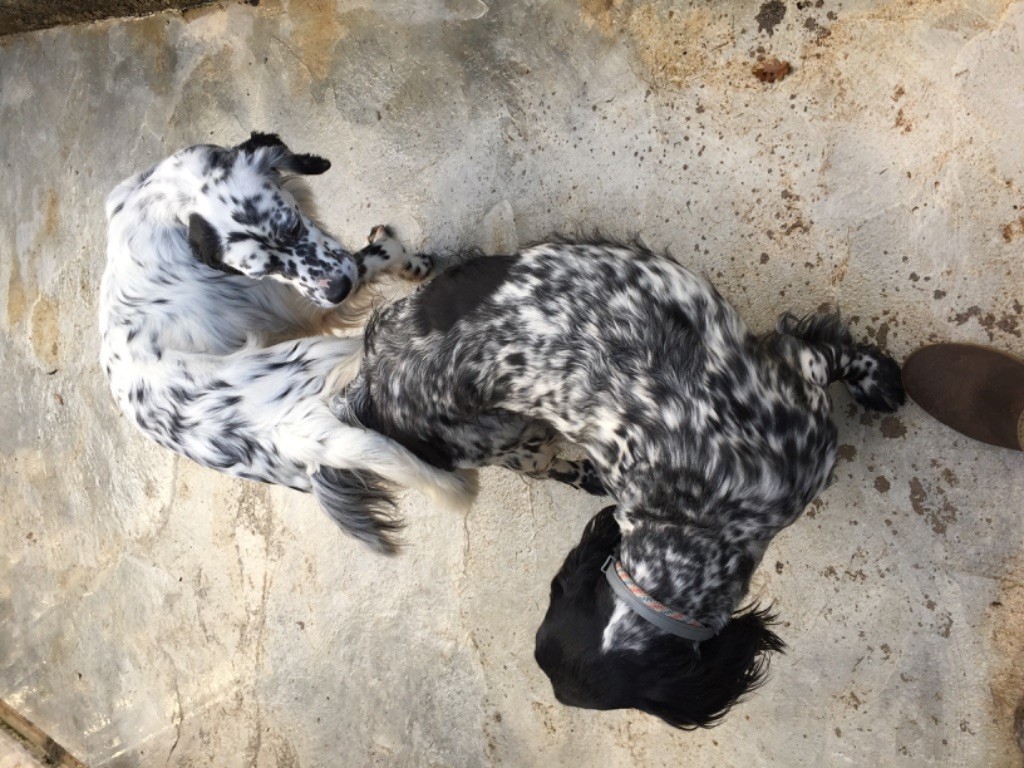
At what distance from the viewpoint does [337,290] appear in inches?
88.0

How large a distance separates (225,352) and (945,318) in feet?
6.62

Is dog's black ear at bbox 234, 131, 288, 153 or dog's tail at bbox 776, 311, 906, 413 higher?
dog's black ear at bbox 234, 131, 288, 153

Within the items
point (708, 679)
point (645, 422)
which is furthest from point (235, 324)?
point (708, 679)

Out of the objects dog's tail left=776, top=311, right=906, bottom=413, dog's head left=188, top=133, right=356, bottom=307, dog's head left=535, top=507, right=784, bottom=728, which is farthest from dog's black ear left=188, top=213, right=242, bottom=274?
dog's tail left=776, top=311, right=906, bottom=413

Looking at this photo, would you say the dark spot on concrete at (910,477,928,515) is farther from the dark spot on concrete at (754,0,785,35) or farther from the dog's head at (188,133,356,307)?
the dog's head at (188,133,356,307)

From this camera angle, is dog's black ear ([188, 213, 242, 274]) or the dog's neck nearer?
the dog's neck

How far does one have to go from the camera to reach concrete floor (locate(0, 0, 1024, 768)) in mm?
2043

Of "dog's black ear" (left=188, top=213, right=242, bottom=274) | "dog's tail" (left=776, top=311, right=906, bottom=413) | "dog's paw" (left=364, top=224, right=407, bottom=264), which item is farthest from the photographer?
"dog's paw" (left=364, top=224, right=407, bottom=264)

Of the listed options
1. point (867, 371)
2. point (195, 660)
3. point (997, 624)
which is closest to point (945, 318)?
point (867, 371)

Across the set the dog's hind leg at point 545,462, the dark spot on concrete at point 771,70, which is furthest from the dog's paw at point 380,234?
the dark spot on concrete at point 771,70

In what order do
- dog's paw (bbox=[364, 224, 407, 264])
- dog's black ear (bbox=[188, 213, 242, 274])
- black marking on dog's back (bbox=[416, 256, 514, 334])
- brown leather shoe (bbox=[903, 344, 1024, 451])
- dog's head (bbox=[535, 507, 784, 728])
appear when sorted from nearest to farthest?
1. dog's head (bbox=[535, 507, 784, 728])
2. black marking on dog's back (bbox=[416, 256, 514, 334])
3. brown leather shoe (bbox=[903, 344, 1024, 451])
4. dog's black ear (bbox=[188, 213, 242, 274])
5. dog's paw (bbox=[364, 224, 407, 264])

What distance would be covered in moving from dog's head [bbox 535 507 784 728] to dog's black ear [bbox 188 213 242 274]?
4.36ft

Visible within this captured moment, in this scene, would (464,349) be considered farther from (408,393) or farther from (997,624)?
(997,624)

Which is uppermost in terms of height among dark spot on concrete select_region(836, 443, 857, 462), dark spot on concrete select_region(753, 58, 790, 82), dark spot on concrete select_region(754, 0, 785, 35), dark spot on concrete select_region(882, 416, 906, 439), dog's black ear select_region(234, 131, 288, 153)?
dark spot on concrete select_region(754, 0, 785, 35)
